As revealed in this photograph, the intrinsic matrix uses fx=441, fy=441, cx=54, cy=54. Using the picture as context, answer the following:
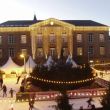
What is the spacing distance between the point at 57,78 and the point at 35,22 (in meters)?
27.8

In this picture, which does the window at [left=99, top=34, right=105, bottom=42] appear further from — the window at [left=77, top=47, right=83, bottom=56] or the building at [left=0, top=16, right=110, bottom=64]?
the window at [left=77, top=47, right=83, bottom=56]

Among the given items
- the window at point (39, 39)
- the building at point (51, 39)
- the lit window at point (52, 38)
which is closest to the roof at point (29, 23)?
the building at point (51, 39)

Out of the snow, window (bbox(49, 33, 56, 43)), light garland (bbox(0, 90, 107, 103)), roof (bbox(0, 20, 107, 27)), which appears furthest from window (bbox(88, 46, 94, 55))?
the snow

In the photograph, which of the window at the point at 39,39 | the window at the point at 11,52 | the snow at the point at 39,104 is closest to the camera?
the snow at the point at 39,104

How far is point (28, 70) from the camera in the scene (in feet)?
198

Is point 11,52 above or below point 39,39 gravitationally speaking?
below

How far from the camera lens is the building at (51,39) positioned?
236 ft

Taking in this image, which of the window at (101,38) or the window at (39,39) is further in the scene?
the window at (101,38)

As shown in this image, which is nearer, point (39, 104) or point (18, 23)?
point (39, 104)

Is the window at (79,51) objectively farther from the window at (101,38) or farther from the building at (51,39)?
the window at (101,38)

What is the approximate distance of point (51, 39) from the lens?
72.1 m

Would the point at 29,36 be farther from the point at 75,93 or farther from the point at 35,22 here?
the point at 75,93

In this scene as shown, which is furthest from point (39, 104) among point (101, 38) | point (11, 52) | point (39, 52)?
point (101, 38)

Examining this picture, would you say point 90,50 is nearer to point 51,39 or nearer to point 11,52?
point 51,39
